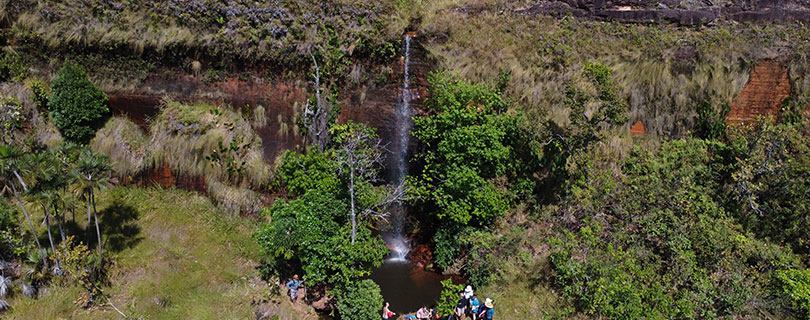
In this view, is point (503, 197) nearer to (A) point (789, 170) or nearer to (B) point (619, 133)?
(B) point (619, 133)

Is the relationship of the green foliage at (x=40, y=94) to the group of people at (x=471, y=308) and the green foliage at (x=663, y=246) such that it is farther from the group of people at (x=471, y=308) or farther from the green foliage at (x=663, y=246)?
the green foliage at (x=663, y=246)

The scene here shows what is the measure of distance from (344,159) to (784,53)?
13832 millimetres

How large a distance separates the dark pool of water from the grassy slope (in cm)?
354

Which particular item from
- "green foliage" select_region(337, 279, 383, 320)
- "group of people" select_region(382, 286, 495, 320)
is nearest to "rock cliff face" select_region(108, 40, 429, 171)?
"green foliage" select_region(337, 279, 383, 320)

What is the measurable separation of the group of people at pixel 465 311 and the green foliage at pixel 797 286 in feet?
22.4

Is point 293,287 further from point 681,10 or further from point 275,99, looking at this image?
point 681,10

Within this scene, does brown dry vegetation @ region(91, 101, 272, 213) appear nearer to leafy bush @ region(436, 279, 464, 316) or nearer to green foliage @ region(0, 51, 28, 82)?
green foliage @ region(0, 51, 28, 82)

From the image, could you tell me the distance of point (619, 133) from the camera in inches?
596

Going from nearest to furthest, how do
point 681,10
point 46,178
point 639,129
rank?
point 46,178, point 639,129, point 681,10

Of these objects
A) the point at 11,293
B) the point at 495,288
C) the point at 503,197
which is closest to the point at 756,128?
the point at 503,197

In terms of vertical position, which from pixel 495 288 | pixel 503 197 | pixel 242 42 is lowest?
pixel 495 288

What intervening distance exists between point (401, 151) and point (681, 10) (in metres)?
11.2

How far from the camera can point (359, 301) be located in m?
11.7

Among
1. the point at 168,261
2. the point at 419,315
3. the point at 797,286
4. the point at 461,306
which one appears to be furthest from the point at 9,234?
the point at 797,286
